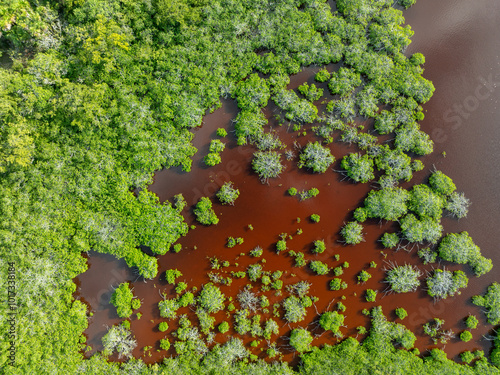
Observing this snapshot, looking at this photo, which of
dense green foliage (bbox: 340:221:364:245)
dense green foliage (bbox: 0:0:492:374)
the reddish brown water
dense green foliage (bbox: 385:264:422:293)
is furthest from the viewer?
the reddish brown water

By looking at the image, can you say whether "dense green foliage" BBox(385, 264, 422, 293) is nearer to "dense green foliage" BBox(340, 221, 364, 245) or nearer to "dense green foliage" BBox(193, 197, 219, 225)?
"dense green foliage" BBox(340, 221, 364, 245)

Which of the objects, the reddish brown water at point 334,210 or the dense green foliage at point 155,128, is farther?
the reddish brown water at point 334,210

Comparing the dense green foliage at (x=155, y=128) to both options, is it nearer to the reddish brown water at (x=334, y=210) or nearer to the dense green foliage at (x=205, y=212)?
the dense green foliage at (x=205, y=212)

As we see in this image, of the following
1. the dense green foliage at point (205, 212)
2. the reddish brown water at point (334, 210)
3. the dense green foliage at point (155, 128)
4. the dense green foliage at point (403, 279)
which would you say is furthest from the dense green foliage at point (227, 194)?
the dense green foliage at point (403, 279)

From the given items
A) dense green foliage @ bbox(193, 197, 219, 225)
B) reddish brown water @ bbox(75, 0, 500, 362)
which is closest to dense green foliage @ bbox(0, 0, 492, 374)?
dense green foliage @ bbox(193, 197, 219, 225)

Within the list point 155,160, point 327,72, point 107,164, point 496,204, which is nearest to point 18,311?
point 107,164

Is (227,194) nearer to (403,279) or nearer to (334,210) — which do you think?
(334,210)

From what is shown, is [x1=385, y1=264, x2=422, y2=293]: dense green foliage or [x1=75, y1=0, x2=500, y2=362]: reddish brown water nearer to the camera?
[x1=385, y1=264, x2=422, y2=293]: dense green foliage

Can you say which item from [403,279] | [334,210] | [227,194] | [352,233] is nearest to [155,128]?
[227,194]

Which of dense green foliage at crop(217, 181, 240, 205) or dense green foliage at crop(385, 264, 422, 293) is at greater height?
dense green foliage at crop(385, 264, 422, 293)
